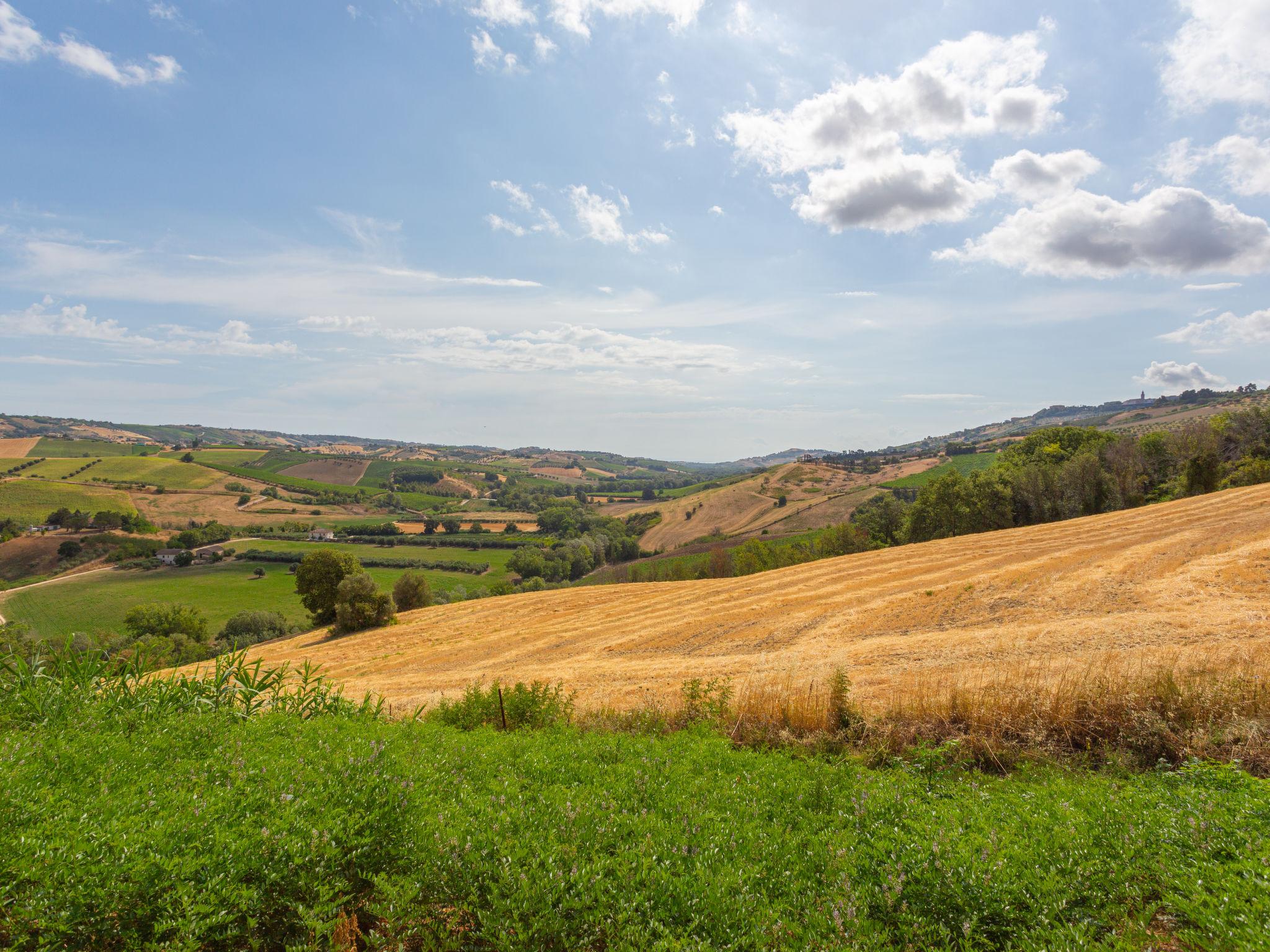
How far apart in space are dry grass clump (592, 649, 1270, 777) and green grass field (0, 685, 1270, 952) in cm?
172

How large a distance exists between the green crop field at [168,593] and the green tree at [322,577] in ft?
85.0

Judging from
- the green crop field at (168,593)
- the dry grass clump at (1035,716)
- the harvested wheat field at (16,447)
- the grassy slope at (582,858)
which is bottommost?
the green crop field at (168,593)

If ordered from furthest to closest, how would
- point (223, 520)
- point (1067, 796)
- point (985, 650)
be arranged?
point (223, 520)
point (985, 650)
point (1067, 796)

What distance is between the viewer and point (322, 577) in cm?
4069

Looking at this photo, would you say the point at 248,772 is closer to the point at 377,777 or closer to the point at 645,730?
the point at 377,777

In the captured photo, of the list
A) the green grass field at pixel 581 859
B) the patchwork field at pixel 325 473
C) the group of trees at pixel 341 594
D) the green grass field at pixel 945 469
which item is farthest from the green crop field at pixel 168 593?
the green grass field at pixel 945 469

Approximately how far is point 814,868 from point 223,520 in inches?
5841

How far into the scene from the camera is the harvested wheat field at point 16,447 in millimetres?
149500

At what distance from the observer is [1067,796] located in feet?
18.3

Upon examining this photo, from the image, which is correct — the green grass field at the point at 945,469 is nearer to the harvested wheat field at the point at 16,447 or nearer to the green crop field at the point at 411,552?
the green crop field at the point at 411,552

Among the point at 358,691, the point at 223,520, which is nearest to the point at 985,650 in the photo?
the point at 358,691

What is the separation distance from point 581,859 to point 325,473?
696 feet

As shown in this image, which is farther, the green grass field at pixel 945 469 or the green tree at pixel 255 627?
the green grass field at pixel 945 469

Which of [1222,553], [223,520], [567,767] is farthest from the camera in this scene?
[223,520]
